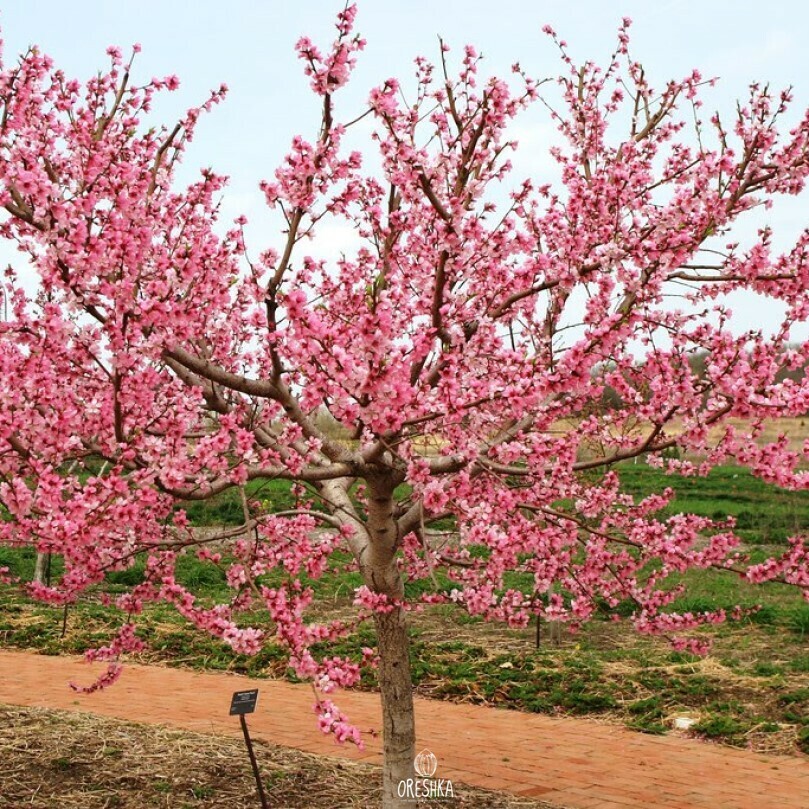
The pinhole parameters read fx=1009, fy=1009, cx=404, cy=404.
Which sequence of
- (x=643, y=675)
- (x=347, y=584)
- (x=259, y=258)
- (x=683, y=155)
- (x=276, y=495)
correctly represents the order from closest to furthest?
(x=259, y=258), (x=683, y=155), (x=643, y=675), (x=347, y=584), (x=276, y=495)

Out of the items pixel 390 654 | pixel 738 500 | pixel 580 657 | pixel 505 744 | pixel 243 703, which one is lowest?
pixel 505 744

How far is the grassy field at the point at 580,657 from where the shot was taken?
27.6 ft

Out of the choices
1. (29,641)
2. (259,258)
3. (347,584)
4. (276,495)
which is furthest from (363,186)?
(276,495)

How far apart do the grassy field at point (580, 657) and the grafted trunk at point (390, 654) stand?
1.35 metres

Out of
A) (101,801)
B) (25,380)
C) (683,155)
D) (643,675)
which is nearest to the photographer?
(25,380)

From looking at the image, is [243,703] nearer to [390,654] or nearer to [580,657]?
[390,654]

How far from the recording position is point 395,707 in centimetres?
591

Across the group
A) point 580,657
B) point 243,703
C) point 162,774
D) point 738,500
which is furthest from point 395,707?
point 738,500

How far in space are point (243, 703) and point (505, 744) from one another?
2.93 m

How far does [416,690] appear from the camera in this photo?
31.2ft

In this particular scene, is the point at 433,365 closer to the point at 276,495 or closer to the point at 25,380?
the point at 25,380

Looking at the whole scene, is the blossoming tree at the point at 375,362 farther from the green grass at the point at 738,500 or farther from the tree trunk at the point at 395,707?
the green grass at the point at 738,500

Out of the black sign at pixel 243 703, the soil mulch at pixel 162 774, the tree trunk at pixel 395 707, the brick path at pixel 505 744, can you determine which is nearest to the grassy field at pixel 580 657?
the brick path at pixel 505 744

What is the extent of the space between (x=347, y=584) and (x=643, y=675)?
19.6 ft
